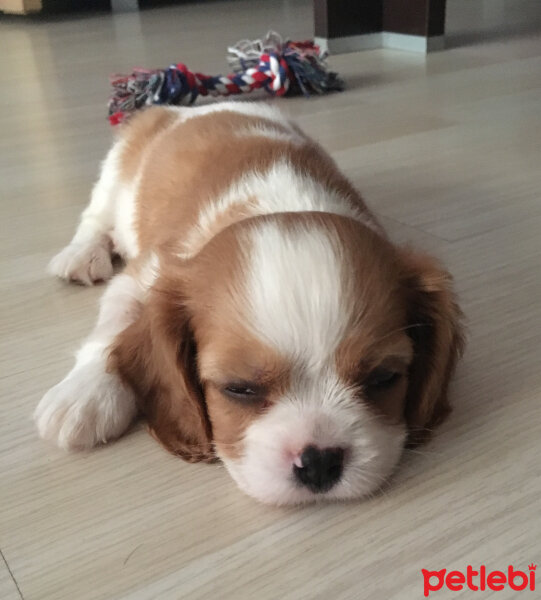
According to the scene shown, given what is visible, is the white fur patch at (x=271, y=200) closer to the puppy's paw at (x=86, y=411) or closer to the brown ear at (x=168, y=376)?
the brown ear at (x=168, y=376)

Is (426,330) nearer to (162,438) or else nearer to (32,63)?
(162,438)

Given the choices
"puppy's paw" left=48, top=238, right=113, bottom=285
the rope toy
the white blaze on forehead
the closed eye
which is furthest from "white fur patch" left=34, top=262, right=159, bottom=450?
the rope toy

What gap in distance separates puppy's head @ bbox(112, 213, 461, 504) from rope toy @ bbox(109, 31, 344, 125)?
2.70 meters

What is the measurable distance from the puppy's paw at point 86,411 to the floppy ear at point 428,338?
0.58m

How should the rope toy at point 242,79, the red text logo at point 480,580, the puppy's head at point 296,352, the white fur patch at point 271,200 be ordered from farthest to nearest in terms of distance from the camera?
the rope toy at point 242,79 → the white fur patch at point 271,200 → the puppy's head at point 296,352 → the red text logo at point 480,580

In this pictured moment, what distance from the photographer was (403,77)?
188 inches

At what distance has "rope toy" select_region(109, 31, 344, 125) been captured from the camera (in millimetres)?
4062

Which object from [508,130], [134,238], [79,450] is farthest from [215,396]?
[508,130]

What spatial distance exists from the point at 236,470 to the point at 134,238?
1.11 m

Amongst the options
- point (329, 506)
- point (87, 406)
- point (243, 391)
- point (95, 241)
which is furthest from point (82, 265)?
point (329, 506)

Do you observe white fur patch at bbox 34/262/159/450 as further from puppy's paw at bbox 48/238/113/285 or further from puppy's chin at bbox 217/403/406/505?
puppy's paw at bbox 48/238/113/285

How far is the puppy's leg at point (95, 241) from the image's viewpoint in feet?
7.23

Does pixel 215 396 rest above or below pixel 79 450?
above

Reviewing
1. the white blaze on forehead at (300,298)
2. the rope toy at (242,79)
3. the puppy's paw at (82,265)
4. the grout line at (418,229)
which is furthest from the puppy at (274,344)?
the rope toy at (242,79)
